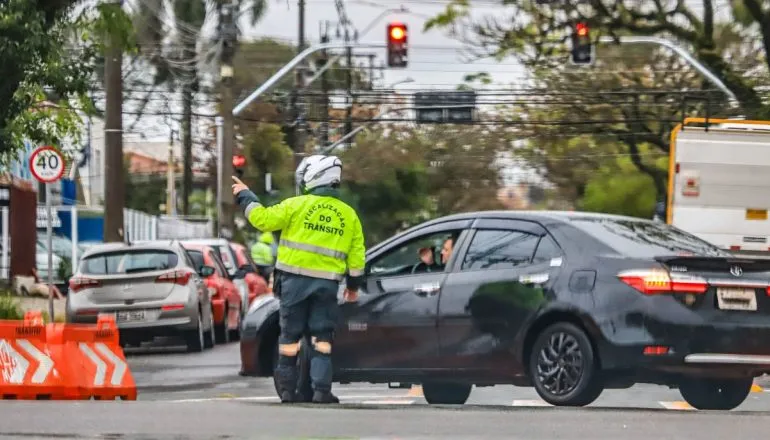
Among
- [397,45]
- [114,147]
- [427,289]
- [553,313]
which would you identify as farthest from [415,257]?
[397,45]

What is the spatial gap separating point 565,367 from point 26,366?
4.82 meters

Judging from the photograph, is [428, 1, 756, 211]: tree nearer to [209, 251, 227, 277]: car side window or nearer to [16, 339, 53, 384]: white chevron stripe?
[209, 251, 227, 277]: car side window

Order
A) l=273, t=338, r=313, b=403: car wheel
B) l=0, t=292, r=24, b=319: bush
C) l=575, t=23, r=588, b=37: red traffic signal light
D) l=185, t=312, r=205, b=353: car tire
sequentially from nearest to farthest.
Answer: l=273, t=338, r=313, b=403: car wheel
l=0, t=292, r=24, b=319: bush
l=185, t=312, r=205, b=353: car tire
l=575, t=23, r=588, b=37: red traffic signal light

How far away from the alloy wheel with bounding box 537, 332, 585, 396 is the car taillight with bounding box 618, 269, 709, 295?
0.57 m

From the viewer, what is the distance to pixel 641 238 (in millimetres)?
10844

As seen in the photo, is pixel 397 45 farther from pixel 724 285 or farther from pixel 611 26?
pixel 724 285

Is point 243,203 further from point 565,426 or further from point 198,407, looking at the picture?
point 565,426

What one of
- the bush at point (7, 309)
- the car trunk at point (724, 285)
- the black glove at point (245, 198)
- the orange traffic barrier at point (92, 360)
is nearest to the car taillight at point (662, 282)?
the car trunk at point (724, 285)

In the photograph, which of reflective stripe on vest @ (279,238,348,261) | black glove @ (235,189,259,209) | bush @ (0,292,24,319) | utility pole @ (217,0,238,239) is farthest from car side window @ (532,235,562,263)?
utility pole @ (217,0,238,239)

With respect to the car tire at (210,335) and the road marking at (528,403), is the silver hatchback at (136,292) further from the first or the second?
the road marking at (528,403)

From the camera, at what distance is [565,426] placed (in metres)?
8.69

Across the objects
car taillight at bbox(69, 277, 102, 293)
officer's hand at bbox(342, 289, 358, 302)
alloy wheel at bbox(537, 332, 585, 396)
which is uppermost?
officer's hand at bbox(342, 289, 358, 302)

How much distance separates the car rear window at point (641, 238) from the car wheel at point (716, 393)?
952 millimetres

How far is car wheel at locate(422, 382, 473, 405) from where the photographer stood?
40.3ft
